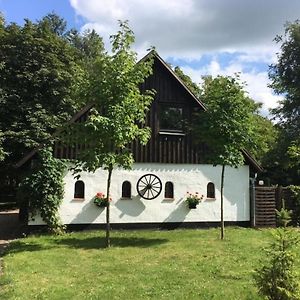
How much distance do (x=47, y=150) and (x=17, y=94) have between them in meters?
13.6

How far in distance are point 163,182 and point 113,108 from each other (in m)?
6.08

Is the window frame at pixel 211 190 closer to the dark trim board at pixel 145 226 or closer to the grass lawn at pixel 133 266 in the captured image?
the dark trim board at pixel 145 226

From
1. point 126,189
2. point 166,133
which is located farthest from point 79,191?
point 166,133

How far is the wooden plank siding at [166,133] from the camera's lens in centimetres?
1891

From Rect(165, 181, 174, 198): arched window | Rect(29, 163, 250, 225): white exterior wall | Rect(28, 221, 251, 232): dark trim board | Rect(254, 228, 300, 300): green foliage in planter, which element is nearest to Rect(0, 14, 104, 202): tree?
Rect(29, 163, 250, 225): white exterior wall

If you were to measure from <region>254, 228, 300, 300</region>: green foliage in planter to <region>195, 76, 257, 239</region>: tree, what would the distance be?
8.68m

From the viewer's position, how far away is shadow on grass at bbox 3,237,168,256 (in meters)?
14.3

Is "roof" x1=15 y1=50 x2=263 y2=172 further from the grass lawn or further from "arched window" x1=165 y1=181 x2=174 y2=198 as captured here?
"arched window" x1=165 y1=181 x2=174 y2=198

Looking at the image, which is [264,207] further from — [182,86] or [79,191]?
[79,191]

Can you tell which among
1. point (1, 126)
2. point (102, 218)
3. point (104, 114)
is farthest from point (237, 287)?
point (1, 126)

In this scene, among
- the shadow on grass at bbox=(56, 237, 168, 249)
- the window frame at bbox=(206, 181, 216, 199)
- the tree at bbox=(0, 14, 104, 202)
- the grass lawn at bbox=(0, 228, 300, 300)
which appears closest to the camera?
the grass lawn at bbox=(0, 228, 300, 300)

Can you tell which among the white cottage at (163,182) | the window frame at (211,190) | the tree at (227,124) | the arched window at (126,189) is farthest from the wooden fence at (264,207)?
the arched window at (126,189)

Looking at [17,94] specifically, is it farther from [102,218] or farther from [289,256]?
[289,256]

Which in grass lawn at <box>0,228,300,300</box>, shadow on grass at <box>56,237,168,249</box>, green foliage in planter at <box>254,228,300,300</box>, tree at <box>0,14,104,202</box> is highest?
tree at <box>0,14,104,202</box>
